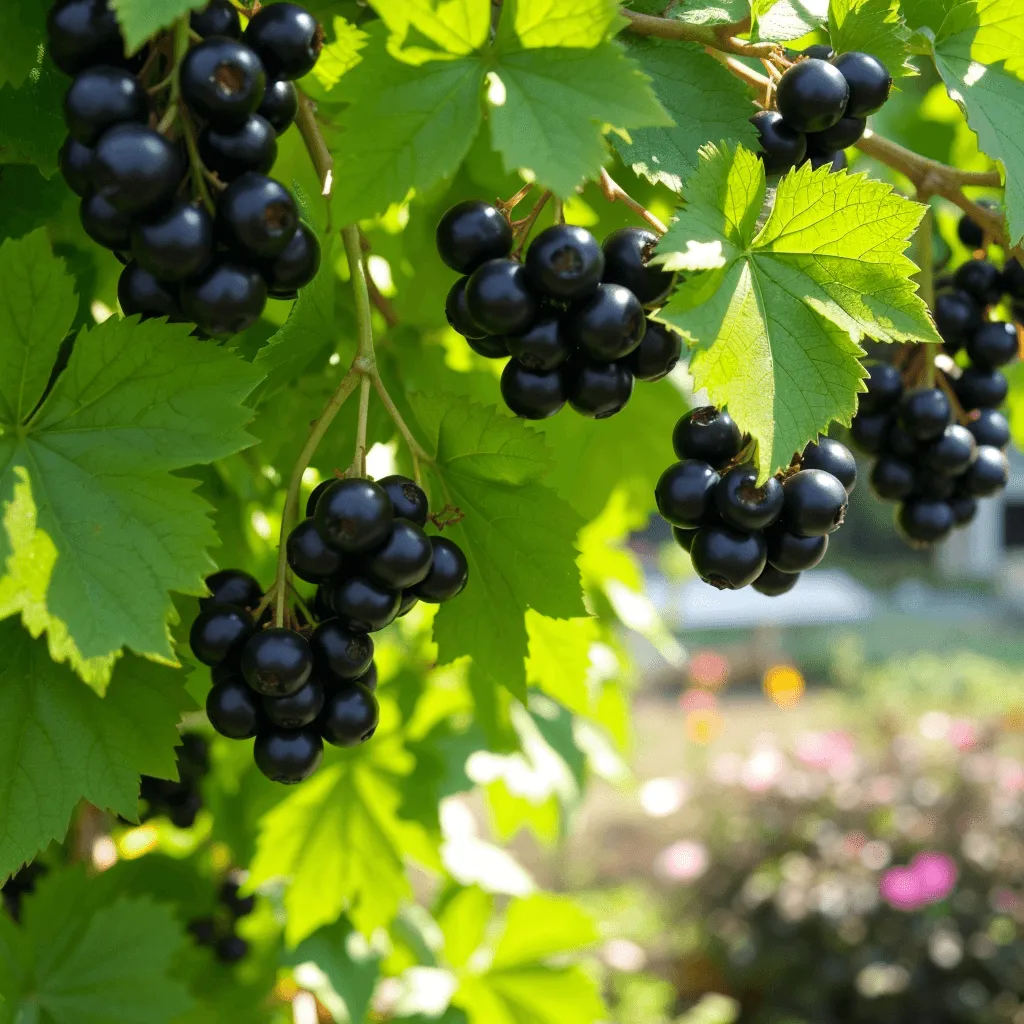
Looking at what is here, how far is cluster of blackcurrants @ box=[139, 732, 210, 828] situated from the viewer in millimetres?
1469

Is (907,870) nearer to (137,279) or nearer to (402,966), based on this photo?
(402,966)

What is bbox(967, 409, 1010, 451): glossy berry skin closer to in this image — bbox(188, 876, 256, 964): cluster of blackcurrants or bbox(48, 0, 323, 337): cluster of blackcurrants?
bbox(48, 0, 323, 337): cluster of blackcurrants

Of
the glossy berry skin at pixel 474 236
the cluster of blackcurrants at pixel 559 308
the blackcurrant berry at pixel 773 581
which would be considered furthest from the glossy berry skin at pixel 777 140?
the blackcurrant berry at pixel 773 581

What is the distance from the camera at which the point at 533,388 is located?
2.81 ft

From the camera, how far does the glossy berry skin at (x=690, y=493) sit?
879 mm

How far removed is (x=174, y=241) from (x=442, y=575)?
1.04 feet

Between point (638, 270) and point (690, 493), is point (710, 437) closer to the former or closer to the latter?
point (690, 493)

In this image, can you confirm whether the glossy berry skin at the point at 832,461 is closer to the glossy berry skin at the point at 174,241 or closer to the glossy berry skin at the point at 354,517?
the glossy berry skin at the point at 354,517

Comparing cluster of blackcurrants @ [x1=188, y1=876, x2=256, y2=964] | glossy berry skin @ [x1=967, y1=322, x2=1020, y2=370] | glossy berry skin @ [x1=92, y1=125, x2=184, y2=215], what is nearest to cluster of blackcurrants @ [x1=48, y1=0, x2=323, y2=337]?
glossy berry skin @ [x1=92, y1=125, x2=184, y2=215]

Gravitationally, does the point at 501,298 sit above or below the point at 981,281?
above

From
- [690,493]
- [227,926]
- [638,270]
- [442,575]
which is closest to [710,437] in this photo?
[690,493]

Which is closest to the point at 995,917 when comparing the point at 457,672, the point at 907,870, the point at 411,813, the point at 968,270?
the point at 907,870

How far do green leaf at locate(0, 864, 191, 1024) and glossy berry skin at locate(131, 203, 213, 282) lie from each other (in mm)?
→ 930

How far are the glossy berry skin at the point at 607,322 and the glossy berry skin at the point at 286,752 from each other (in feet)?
1.23
